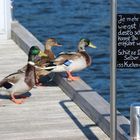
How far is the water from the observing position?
1562cm

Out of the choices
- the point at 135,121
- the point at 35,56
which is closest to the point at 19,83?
the point at 35,56

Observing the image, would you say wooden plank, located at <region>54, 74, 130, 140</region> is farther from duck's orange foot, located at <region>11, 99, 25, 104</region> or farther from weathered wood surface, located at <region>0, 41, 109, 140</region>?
duck's orange foot, located at <region>11, 99, 25, 104</region>

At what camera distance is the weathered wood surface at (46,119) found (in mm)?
8953

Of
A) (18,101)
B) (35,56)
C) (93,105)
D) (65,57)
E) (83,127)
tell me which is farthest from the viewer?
(65,57)

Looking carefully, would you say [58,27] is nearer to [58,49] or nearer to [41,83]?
[58,49]

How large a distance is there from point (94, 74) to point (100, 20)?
9027mm

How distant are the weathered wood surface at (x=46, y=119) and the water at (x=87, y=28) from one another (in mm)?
2643

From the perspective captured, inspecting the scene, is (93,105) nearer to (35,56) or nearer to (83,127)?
(83,127)

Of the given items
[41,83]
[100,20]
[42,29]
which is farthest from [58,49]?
[41,83]

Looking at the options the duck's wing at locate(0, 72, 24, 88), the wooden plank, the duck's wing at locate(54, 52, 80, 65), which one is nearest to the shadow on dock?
the wooden plank

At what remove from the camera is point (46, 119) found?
9.64m

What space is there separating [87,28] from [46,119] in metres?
14.5

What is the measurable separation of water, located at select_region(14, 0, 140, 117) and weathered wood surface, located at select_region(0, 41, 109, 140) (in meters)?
2.64

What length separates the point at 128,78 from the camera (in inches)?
651
